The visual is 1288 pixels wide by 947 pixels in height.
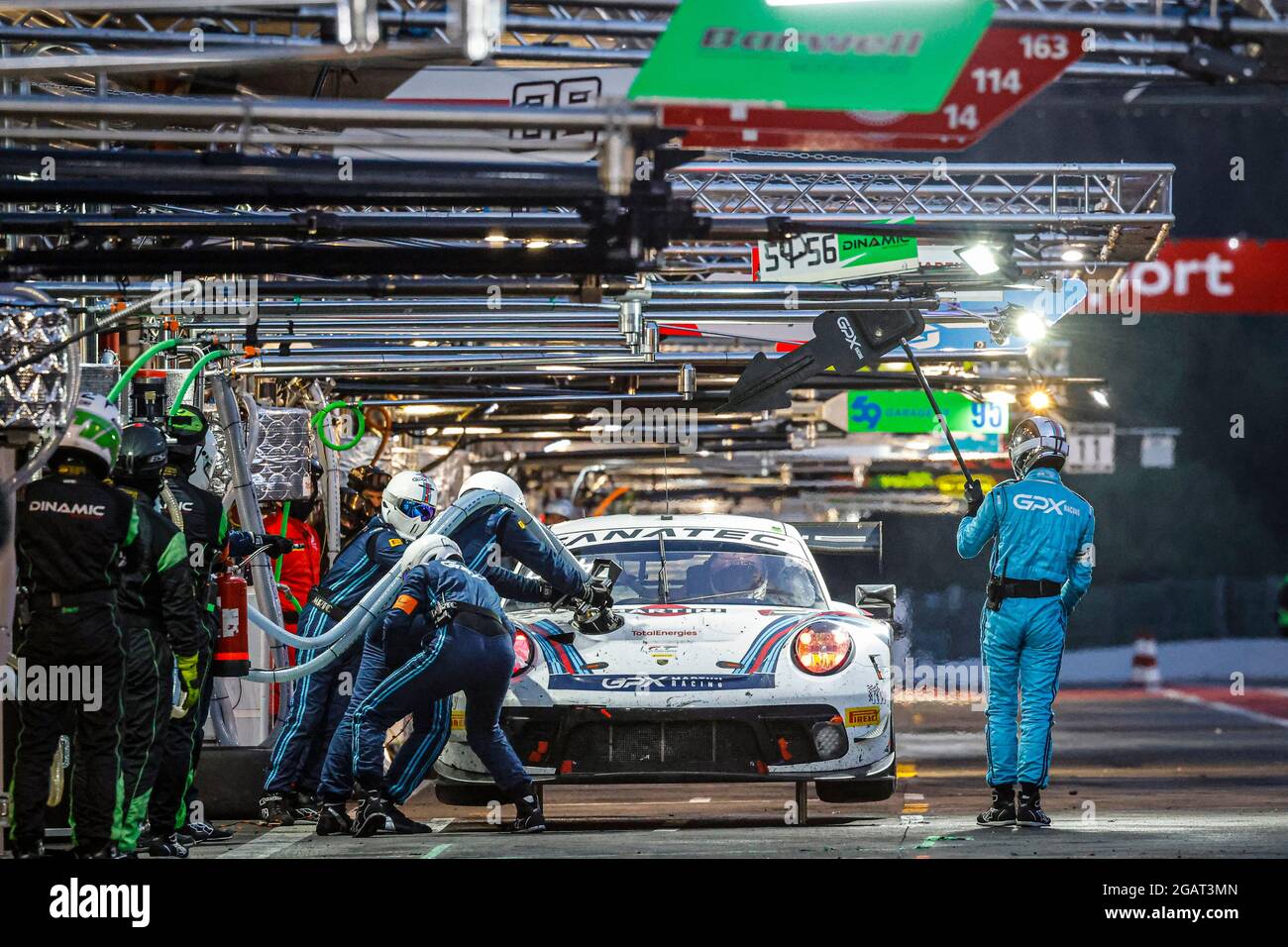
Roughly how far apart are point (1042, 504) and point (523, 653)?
249 cm

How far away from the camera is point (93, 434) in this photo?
779 centimetres

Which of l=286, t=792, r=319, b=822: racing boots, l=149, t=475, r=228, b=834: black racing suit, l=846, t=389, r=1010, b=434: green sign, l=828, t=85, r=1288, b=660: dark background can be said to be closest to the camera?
l=149, t=475, r=228, b=834: black racing suit

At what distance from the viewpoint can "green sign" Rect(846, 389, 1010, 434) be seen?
18562 millimetres

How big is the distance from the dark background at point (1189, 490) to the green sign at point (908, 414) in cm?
1308

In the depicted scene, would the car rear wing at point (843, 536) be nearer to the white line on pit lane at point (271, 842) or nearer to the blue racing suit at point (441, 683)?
the blue racing suit at point (441, 683)

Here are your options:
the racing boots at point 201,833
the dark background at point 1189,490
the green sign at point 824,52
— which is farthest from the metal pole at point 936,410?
the dark background at point 1189,490

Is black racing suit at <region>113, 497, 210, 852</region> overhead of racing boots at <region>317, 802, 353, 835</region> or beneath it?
overhead

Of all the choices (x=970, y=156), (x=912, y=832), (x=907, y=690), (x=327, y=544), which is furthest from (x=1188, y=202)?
(x=912, y=832)

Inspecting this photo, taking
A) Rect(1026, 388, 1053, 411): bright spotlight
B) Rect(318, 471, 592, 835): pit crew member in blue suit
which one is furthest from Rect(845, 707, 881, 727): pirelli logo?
Rect(1026, 388, 1053, 411): bright spotlight

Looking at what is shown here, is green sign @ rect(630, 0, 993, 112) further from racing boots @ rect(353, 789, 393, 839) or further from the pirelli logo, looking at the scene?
racing boots @ rect(353, 789, 393, 839)

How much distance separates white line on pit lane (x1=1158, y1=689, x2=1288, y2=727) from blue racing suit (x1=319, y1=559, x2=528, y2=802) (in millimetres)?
11871

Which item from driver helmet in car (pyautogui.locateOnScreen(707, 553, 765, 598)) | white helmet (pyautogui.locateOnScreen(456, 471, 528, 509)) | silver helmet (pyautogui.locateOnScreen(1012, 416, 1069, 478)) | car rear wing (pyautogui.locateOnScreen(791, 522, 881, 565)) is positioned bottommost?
driver helmet in car (pyautogui.locateOnScreen(707, 553, 765, 598))
